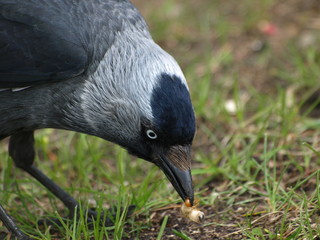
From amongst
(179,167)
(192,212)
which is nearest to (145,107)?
(179,167)

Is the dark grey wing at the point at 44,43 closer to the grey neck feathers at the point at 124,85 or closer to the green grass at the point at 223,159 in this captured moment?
the grey neck feathers at the point at 124,85

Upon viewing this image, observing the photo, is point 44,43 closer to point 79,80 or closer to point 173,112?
point 79,80

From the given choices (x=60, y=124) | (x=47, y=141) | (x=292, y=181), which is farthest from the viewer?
(x=47, y=141)

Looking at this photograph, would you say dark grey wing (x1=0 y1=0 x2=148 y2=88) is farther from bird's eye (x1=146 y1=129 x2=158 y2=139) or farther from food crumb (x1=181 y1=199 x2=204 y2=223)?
food crumb (x1=181 y1=199 x2=204 y2=223)

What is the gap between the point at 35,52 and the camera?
483cm

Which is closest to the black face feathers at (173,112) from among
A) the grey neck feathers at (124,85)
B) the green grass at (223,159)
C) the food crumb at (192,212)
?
the grey neck feathers at (124,85)

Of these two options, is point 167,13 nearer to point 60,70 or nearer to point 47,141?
point 47,141

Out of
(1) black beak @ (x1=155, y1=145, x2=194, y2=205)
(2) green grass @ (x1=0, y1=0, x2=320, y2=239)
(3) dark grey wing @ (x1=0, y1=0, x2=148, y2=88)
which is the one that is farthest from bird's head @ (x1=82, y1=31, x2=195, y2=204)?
(2) green grass @ (x1=0, y1=0, x2=320, y2=239)

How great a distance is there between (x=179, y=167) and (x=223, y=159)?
1502 mm

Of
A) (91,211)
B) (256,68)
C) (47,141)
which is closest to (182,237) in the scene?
(91,211)

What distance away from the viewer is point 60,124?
496 centimetres

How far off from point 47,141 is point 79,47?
6.44ft

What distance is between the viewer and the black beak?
4.62m

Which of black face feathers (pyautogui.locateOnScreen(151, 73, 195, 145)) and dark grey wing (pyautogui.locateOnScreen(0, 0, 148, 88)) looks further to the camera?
dark grey wing (pyautogui.locateOnScreen(0, 0, 148, 88))
